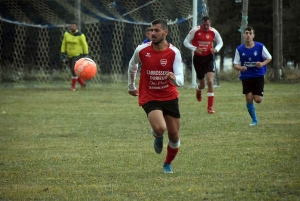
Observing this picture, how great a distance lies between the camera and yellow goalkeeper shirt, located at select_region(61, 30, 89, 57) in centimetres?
2206

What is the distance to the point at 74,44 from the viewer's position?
2212cm

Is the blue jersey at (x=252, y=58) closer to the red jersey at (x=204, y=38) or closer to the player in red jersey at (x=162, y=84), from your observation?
the red jersey at (x=204, y=38)

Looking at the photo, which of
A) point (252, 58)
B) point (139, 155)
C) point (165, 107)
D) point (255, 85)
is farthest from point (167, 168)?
point (252, 58)

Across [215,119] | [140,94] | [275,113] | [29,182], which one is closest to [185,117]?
[215,119]

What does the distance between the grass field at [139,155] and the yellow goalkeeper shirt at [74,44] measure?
5623 mm

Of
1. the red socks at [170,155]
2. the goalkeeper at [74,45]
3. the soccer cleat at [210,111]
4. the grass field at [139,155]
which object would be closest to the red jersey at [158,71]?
the red socks at [170,155]

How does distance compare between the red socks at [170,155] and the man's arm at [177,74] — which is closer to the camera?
the man's arm at [177,74]

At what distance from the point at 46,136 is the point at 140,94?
3.89 metres

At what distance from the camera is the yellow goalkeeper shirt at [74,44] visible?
22.1 meters

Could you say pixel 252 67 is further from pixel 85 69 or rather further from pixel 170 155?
pixel 170 155

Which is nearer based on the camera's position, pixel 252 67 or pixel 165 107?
pixel 165 107

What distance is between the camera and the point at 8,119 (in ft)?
46.2

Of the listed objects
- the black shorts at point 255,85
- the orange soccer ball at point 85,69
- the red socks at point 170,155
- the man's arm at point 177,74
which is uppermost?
the man's arm at point 177,74

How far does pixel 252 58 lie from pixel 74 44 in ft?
35.3
